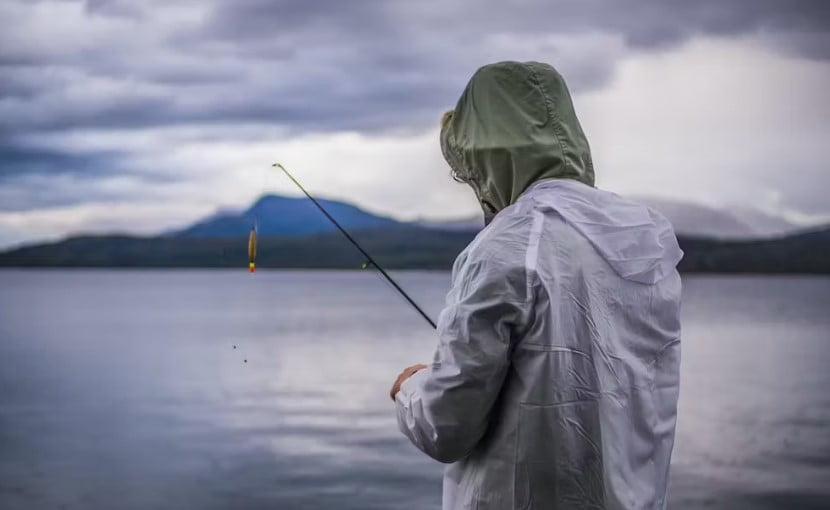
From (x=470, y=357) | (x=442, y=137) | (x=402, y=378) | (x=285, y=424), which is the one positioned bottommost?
(x=285, y=424)

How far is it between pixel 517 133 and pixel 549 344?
50 centimetres

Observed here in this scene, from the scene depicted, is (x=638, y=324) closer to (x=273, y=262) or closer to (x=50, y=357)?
(x=50, y=357)

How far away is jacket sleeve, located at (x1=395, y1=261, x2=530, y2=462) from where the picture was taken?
1928 mm

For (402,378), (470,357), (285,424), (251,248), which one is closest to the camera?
(470,357)

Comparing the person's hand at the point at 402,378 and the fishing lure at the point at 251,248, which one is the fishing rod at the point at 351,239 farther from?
the person's hand at the point at 402,378

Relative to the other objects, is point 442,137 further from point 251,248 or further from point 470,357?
point 251,248

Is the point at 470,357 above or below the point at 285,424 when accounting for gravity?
above

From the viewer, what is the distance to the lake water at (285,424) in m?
9.63

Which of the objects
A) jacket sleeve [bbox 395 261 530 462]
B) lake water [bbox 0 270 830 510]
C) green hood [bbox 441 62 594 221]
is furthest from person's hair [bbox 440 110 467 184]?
lake water [bbox 0 270 830 510]

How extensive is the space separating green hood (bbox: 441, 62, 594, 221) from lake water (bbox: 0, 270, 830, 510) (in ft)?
24.0

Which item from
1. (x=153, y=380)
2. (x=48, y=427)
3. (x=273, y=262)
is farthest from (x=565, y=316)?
(x=273, y=262)

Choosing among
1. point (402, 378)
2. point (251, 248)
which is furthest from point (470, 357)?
point (251, 248)

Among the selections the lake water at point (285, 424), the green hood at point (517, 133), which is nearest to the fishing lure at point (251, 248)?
the green hood at point (517, 133)

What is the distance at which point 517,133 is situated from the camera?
2135 mm
